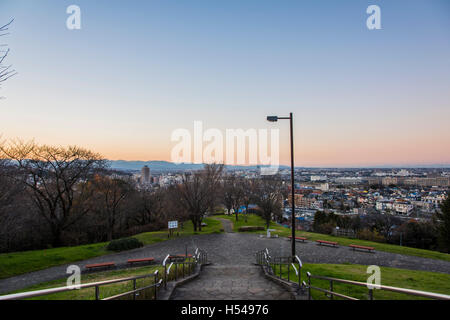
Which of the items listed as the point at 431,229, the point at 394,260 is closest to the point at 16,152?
the point at 394,260

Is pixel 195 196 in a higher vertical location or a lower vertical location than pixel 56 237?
higher

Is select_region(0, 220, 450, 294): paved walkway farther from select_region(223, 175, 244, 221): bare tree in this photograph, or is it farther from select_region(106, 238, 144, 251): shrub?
select_region(223, 175, 244, 221): bare tree

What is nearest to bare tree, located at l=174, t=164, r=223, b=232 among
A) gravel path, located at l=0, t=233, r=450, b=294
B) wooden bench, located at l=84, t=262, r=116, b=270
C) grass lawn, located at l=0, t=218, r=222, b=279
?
gravel path, located at l=0, t=233, r=450, b=294

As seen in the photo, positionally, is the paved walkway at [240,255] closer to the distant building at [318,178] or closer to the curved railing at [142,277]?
the curved railing at [142,277]

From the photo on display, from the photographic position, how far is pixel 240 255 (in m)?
15.4

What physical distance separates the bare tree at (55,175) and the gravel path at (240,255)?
8.95 meters

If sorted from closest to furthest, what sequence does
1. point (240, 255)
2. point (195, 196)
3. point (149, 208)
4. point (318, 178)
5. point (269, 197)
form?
1. point (240, 255)
2. point (195, 196)
3. point (269, 197)
4. point (149, 208)
5. point (318, 178)

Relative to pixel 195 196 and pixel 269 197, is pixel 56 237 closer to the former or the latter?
pixel 195 196

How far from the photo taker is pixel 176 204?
26.3m

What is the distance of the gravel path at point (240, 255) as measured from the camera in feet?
39.6

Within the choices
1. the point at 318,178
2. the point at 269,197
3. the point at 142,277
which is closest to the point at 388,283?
the point at 142,277

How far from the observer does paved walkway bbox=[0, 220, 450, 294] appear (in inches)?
476

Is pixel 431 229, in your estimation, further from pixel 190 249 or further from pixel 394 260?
pixel 190 249

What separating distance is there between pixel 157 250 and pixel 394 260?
50.9ft
